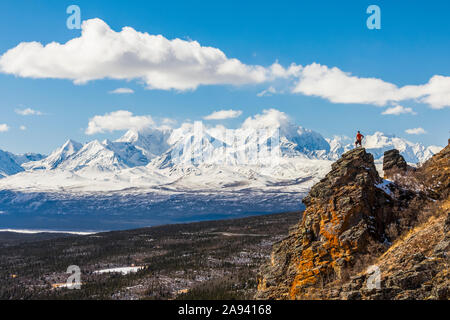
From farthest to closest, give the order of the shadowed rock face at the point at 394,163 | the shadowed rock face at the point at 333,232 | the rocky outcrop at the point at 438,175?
the shadowed rock face at the point at 394,163, the rocky outcrop at the point at 438,175, the shadowed rock face at the point at 333,232

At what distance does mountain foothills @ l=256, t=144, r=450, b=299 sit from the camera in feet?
79.4

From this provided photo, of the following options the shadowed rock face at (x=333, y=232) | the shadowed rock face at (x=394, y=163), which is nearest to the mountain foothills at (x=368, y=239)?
the shadowed rock face at (x=333, y=232)

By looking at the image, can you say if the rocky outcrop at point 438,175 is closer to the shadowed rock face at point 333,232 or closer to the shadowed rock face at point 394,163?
the shadowed rock face at point 394,163

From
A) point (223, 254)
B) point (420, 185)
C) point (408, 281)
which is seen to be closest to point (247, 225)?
point (223, 254)

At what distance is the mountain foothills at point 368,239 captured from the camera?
24203 mm

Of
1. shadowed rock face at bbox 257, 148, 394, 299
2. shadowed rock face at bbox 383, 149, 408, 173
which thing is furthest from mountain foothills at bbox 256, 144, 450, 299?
shadowed rock face at bbox 383, 149, 408, 173

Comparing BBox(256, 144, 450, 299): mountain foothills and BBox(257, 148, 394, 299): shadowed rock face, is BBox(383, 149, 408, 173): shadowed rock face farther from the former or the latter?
BBox(257, 148, 394, 299): shadowed rock face

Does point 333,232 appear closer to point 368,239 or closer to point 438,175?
point 368,239

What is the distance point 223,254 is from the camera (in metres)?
121

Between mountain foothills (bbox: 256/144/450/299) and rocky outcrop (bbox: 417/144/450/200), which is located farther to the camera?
rocky outcrop (bbox: 417/144/450/200)

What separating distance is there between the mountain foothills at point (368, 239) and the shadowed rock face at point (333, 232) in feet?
0.23

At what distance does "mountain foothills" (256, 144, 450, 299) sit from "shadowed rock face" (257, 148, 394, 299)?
7cm

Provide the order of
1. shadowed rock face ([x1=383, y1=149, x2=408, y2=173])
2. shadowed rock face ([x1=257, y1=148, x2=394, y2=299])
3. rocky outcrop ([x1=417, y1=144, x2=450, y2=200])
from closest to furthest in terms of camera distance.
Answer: shadowed rock face ([x1=257, y1=148, x2=394, y2=299]) < rocky outcrop ([x1=417, y1=144, x2=450, y2=200]) < shadowed rock face ([x1=383, y1=149, x2=408, y2=173])
